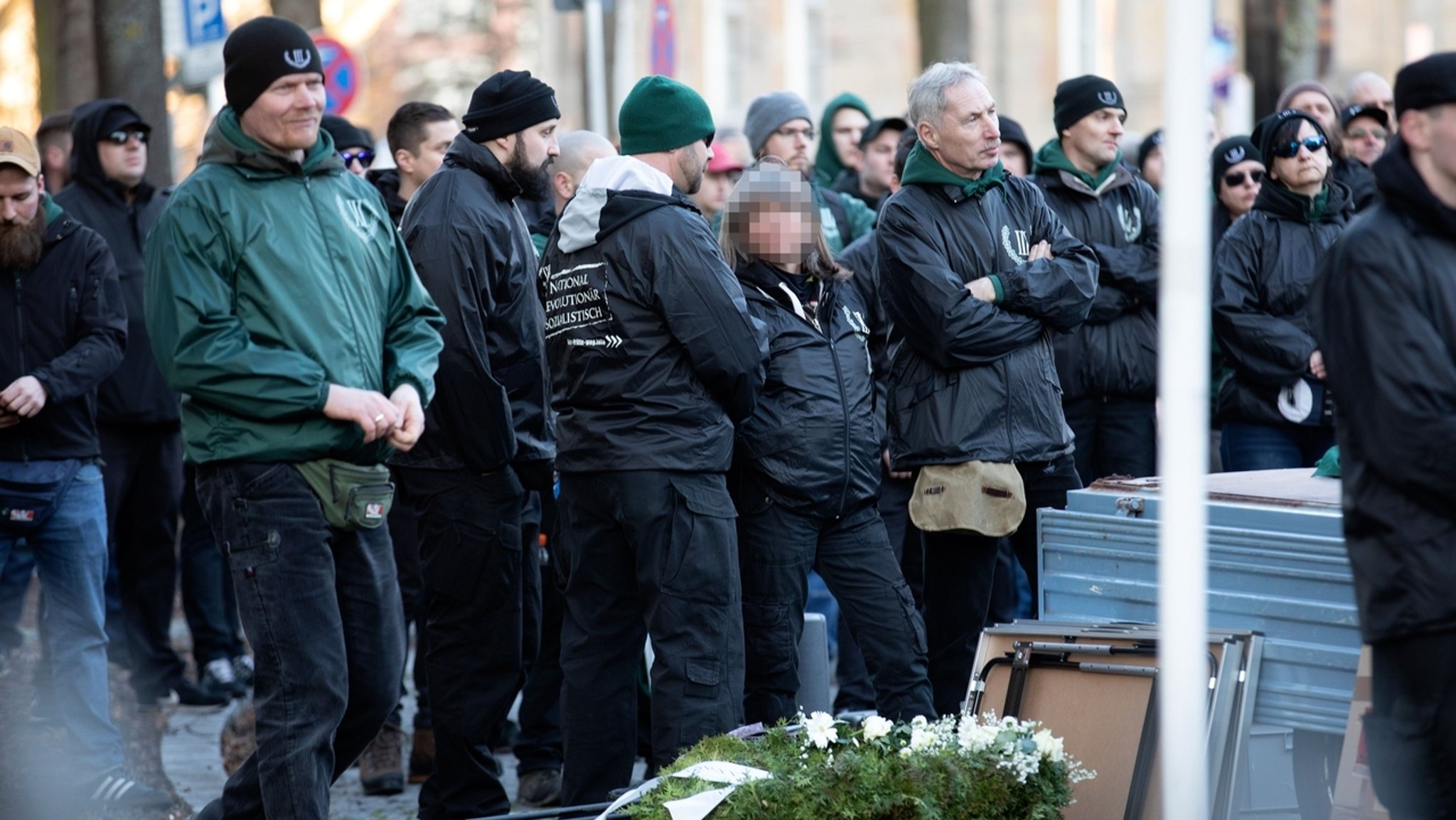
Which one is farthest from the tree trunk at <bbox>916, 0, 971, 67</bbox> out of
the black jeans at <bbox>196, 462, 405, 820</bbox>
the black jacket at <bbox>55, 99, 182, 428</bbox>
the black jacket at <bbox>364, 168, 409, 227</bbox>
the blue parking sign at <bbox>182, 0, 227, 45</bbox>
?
the black jeans at <bbox>196, 462, 405, 820</bbox>

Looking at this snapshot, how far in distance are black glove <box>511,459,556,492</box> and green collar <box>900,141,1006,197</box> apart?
1.55 m

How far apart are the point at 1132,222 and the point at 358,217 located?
11.6 feet

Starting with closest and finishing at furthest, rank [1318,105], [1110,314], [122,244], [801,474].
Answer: [801,474] → [1110,314] → [122,244] → [1318,105]

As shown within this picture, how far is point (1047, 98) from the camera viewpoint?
26297 millimetres

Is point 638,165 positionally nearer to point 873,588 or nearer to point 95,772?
point 873,588

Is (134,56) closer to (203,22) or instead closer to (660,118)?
(203,22)

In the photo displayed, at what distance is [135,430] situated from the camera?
8312 millimetres

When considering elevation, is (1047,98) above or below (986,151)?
above

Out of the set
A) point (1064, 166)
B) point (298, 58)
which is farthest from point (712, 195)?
point (298, 58)

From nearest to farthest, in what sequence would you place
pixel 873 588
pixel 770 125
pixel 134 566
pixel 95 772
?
pixel 873 588
pixel 95 772
pixel 134 566
pixel 770 125

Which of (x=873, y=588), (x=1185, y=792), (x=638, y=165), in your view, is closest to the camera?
(x=1185, y=792)

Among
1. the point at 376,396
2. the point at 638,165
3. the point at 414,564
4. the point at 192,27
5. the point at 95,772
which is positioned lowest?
the point at 95,772

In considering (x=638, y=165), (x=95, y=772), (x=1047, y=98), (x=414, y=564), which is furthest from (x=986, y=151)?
(x=1047, y=98)

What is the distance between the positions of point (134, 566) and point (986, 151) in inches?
176
